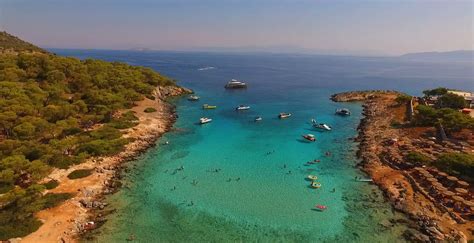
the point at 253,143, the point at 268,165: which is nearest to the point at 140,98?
the point at 253,143

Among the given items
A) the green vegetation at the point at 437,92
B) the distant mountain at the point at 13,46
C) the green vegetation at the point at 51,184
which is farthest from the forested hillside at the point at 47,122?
the green vegetation at the point at 437,92

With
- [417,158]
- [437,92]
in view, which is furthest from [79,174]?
[437,92]

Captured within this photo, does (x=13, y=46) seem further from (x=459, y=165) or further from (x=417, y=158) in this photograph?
(x=459, y=165)

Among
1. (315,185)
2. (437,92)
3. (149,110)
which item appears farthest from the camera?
(437,92)

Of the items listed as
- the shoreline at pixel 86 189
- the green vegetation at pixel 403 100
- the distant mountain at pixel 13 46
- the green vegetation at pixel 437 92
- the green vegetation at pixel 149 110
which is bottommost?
the shoreline at pixel 86 189

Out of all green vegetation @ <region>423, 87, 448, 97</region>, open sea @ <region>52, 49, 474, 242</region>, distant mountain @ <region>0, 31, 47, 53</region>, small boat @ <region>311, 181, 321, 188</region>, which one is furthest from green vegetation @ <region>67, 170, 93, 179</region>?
distant mountain @ <region>0, 31, 47, 53</region>

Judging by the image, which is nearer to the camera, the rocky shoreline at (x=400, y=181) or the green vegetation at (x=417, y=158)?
the rocky shoreline at (x=400, y=181)

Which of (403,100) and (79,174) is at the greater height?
(403,100)

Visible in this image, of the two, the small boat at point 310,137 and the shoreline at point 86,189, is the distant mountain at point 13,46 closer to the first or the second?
the shoreline at point 86,189
